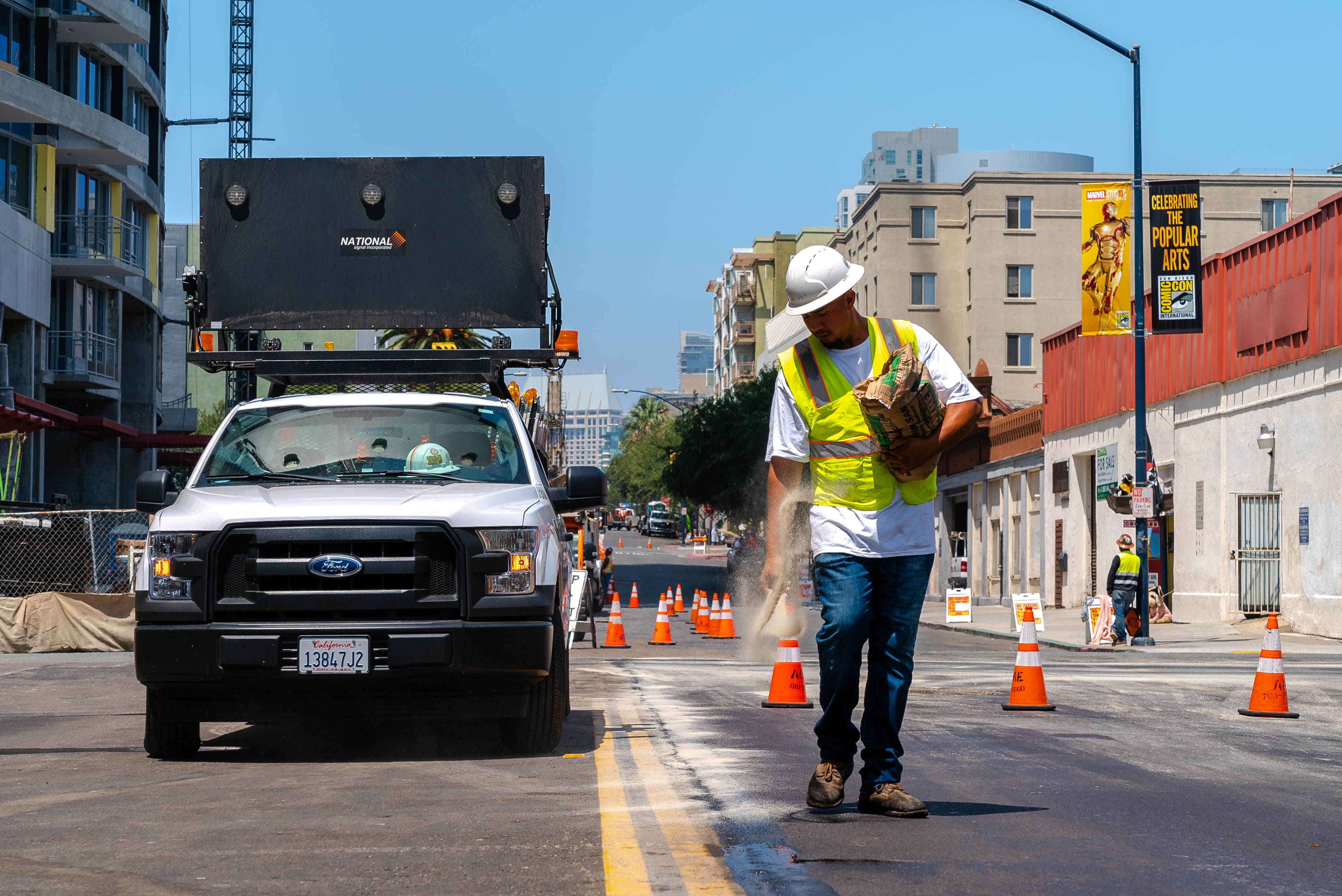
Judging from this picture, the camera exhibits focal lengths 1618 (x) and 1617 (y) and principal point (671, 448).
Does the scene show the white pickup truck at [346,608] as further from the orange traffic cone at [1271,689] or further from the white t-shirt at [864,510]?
the orange traffic cone at [1271,689]

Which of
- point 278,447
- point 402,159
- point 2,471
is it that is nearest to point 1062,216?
point 2,471

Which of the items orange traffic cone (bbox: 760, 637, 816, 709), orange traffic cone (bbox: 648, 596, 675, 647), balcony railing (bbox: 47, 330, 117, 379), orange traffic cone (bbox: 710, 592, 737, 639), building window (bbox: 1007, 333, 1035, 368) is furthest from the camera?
building window (bbox: 1007, 333, 1035, 368)

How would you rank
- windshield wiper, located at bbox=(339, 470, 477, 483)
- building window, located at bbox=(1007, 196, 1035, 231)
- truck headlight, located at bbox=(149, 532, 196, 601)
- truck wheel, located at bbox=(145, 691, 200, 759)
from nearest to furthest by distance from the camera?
truck headlight, located at bbox=(149, 532, 196, 601)
truck wheel, located at bbox=(145, 691, 200, 759)
windshield wiper, located at bbox=(339, 470, 477, 483)
building window, located at bbox=(1007, 196, 1035, 231)

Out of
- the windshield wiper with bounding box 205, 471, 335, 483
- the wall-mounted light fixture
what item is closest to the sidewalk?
the wall-mounted light fixture

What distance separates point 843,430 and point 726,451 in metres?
59.7

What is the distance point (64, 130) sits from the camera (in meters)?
43.4

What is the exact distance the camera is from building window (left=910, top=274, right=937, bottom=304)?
67.8 m

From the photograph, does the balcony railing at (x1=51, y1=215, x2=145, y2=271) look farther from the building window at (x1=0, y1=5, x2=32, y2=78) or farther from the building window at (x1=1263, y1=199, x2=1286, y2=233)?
the building window at (x1=1263, y1=199, x2=1286, y2=233)

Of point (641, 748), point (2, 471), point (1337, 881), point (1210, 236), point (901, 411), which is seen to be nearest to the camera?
point (1337, 881)

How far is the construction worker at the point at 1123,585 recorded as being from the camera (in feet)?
82.6

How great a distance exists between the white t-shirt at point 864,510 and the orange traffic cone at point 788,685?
5.52m

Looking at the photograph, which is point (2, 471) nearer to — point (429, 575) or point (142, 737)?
point (142, 737)

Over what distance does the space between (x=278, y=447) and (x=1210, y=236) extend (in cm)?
5969

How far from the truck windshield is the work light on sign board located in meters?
3.82
